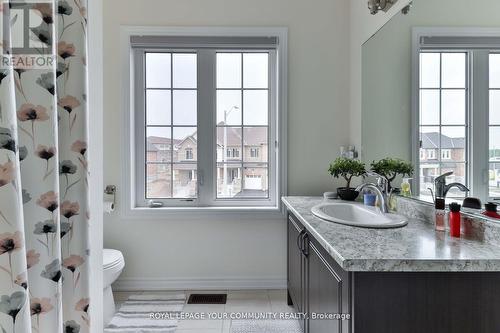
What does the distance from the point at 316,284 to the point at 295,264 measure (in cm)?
52

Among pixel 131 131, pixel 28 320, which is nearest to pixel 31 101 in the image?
pixel 28 320

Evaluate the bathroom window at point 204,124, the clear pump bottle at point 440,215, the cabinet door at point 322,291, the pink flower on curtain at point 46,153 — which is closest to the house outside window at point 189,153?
the bathroom window at point 204,124

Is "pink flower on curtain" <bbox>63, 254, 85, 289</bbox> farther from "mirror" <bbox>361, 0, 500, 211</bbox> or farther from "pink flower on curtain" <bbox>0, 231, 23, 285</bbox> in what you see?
"mirror" <bbox>361, 0, 500, 211</bbox>

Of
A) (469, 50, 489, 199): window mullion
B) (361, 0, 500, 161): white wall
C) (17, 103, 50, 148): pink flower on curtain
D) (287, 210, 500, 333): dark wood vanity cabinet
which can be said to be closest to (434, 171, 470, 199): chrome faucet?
(469, 50, 489, 199): window mullion

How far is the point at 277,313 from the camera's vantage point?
205cm

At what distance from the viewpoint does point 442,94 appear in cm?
139

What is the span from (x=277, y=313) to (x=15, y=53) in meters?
2.08

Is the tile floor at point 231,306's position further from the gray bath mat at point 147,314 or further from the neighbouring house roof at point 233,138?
the neighbouring house roof at point 233,138

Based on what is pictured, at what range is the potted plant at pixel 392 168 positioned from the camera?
160cm

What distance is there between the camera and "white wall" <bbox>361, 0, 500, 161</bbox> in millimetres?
1230

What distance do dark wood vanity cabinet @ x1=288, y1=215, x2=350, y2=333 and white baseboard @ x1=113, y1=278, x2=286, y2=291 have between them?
528 millimetres

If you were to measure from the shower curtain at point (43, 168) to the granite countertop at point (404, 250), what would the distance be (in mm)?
885

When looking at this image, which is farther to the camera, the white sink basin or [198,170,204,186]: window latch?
[198,170,204,186]: window latch

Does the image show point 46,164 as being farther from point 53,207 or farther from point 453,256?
point 453,256
